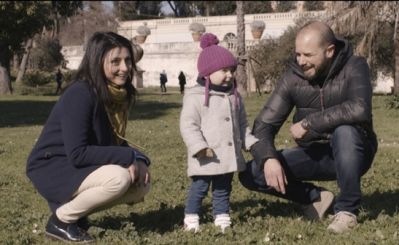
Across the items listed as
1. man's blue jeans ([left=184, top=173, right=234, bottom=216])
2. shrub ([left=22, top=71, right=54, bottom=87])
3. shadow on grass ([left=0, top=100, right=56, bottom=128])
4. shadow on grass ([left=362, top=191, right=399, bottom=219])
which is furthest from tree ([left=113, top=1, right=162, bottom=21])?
man's blue jeans ([left=184, top=173, right=234, bottom=216])

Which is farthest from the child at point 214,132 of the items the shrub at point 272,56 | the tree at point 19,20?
the shrub at point 272,56

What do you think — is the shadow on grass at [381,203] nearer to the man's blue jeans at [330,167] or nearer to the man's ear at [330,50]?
the man's blue jeans at [330,167]

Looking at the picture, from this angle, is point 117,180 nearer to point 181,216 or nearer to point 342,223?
point 181,216

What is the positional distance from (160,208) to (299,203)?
125 centimetres

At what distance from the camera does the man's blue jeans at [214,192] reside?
5199 millimetres

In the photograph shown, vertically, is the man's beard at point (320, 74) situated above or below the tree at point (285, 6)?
above

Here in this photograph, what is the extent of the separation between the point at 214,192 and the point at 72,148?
117 cm

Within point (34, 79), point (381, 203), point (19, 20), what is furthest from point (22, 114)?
point (34, 79)

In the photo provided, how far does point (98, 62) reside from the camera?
487 cm

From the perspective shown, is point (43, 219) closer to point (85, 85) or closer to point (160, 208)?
point (160, 208)

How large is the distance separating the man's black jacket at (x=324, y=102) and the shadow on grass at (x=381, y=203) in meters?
0.79

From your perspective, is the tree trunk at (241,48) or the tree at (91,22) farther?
the tree at (91,22)

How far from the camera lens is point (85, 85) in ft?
15.8

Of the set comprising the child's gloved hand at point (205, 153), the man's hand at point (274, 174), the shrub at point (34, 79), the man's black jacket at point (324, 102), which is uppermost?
the man's black jacket at point (324, 102)
